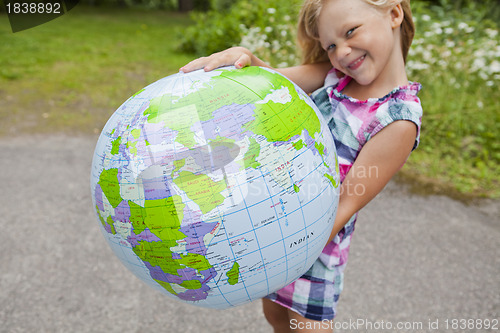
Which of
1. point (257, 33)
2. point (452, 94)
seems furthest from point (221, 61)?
point (257, 33)

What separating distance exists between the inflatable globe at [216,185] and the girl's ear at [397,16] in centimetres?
57

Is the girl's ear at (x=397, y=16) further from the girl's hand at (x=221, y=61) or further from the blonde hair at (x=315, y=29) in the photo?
the girl's hand at (x=221, y=61)

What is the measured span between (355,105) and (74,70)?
24.7 feet

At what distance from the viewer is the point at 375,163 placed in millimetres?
1571

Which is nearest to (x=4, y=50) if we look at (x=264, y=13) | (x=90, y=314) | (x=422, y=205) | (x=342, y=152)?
(x=264, y=13)

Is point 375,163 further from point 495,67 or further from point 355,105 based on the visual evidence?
point 495,67

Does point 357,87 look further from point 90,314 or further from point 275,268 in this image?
point 90,314

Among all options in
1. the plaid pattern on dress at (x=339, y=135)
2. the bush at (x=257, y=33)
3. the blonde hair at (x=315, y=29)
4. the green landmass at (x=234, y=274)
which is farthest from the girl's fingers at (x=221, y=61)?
the bush at (x=257, y=33)

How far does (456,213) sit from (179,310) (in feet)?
8.56

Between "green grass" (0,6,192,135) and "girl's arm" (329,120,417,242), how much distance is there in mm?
4631

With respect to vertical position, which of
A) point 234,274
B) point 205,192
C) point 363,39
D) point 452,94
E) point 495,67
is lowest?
point 452,94

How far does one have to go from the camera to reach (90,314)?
2896 mm

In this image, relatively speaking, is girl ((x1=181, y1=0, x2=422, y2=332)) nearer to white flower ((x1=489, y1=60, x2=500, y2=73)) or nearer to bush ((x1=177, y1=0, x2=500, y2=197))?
bush ((x1=177, y1=0, x2=500, y2=197))

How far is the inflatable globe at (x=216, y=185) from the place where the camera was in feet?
4.02
